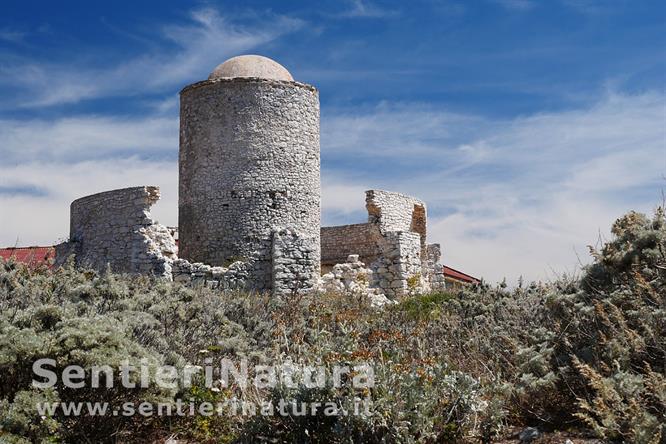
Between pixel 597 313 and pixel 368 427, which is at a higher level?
pixel 597 313

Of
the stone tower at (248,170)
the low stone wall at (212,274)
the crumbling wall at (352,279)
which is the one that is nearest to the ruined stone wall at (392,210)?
the crumbling wall at (352,279)

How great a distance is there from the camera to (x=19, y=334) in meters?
6.60

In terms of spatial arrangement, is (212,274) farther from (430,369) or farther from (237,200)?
(430,369)

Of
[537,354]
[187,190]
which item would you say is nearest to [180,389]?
[537,354]

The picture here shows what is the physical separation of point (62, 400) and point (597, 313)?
494cm

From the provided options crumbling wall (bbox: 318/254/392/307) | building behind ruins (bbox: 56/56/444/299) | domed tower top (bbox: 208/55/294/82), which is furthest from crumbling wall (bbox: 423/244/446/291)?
domed tower top (bbox: 208/55/294/82)

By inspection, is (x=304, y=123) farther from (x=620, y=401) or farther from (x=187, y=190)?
(x=620, y=401)

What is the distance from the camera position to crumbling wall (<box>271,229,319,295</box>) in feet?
53.7

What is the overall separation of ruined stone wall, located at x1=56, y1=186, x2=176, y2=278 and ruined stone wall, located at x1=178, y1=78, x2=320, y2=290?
104 cm

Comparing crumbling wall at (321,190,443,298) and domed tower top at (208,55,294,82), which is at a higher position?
domed tower top at (208,55,294,82)

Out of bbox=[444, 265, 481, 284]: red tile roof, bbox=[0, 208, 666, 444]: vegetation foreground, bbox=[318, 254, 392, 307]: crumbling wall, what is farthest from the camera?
bbox=[444, 265, 481, 284]: red tile roof

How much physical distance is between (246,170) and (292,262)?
2413mm

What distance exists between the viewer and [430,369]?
21.7ft

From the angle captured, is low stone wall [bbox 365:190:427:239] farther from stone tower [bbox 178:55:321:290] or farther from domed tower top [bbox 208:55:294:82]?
domed tower top [bbox 208:55:294:82]
